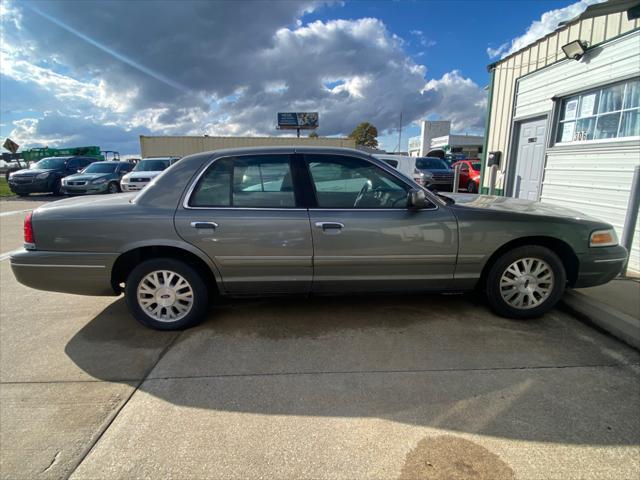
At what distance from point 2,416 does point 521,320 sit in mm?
4195

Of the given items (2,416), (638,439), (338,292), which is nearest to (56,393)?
(2,416)

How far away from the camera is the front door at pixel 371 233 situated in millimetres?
3176

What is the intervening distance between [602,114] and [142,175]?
13531 millimetres

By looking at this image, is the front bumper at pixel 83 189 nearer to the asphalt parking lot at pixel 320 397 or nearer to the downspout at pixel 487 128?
the asphalt parking lot at pixel 320 397

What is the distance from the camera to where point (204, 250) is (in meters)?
3.15

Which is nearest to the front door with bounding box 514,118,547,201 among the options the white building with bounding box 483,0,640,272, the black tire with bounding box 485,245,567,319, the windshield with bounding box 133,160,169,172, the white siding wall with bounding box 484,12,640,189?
the white building with bounding box 483,0,640,272

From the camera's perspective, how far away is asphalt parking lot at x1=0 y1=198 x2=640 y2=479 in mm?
1927

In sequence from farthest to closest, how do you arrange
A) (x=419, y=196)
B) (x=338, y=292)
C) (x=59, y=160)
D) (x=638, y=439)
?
(x=59, y=160), (x=338, y=292), (x=419, y=196), (x=638, y=439)

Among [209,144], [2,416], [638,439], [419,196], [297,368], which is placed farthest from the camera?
[209,144]

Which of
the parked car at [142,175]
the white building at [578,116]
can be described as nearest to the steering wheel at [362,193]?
the white building at [578,116]

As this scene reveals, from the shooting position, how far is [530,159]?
7312mm

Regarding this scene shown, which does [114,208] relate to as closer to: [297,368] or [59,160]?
[297,368]

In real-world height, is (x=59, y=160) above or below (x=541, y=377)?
above

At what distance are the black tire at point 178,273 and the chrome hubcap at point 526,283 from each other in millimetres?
2816
